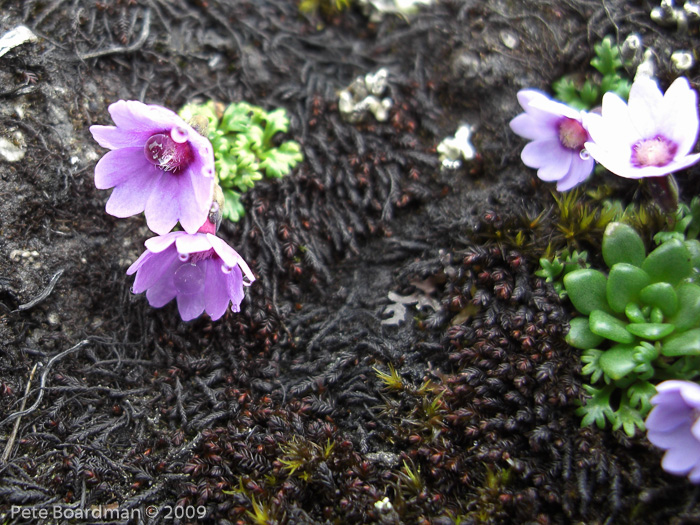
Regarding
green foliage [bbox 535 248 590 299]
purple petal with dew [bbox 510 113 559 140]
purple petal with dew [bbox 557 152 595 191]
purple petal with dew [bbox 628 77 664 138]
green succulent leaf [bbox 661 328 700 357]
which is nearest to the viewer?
green succulent leaf [bbox 661 328 700 357]

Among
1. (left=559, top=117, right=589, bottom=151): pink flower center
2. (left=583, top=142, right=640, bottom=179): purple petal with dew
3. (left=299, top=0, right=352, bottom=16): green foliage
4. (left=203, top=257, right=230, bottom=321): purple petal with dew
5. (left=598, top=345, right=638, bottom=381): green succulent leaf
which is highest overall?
(left=583, top=142, right=640, bottom=179): purple petal with dew

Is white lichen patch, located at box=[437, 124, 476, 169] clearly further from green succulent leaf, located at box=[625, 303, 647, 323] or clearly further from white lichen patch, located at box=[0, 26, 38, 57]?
white lichen patch, located at box=[0, 26, 38, 57]

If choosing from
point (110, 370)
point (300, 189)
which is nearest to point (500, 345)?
point (300, 189)

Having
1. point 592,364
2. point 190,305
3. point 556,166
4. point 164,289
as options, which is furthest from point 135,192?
point 592,364

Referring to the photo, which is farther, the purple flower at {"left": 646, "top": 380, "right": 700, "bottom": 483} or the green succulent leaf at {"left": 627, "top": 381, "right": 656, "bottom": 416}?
the green succulent leaf at {"left": 627, "top": 381, "right": 656, "bottom": 416}

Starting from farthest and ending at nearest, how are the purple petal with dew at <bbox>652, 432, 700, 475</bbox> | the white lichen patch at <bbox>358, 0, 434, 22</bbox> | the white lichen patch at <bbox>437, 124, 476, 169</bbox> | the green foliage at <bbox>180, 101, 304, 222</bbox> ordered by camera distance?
the white lichen patch at <bbox>358, 0, 434, 22</bbox> → the white lichen patch at <bbox>437, 124, 476, 169</bbox> → the green foliage at <bbox>180, 101, 304, 222</bbox> → the purple petal with dew at <bbox>652, 432, 700, 475</bbox>

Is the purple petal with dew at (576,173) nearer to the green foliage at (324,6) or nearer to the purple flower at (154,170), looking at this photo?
the purple flower at (154,170)

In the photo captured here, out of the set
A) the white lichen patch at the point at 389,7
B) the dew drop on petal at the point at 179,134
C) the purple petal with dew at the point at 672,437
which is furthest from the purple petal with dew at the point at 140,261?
the white lichen patch at the point at 389,7

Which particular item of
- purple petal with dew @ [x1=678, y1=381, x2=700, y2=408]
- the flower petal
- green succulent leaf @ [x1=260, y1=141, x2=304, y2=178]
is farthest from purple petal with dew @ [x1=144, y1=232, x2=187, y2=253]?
purple petal with dew @ [x1=678, y1=381, x2=700, y2=408]

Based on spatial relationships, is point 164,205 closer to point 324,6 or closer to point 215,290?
point 215,290
